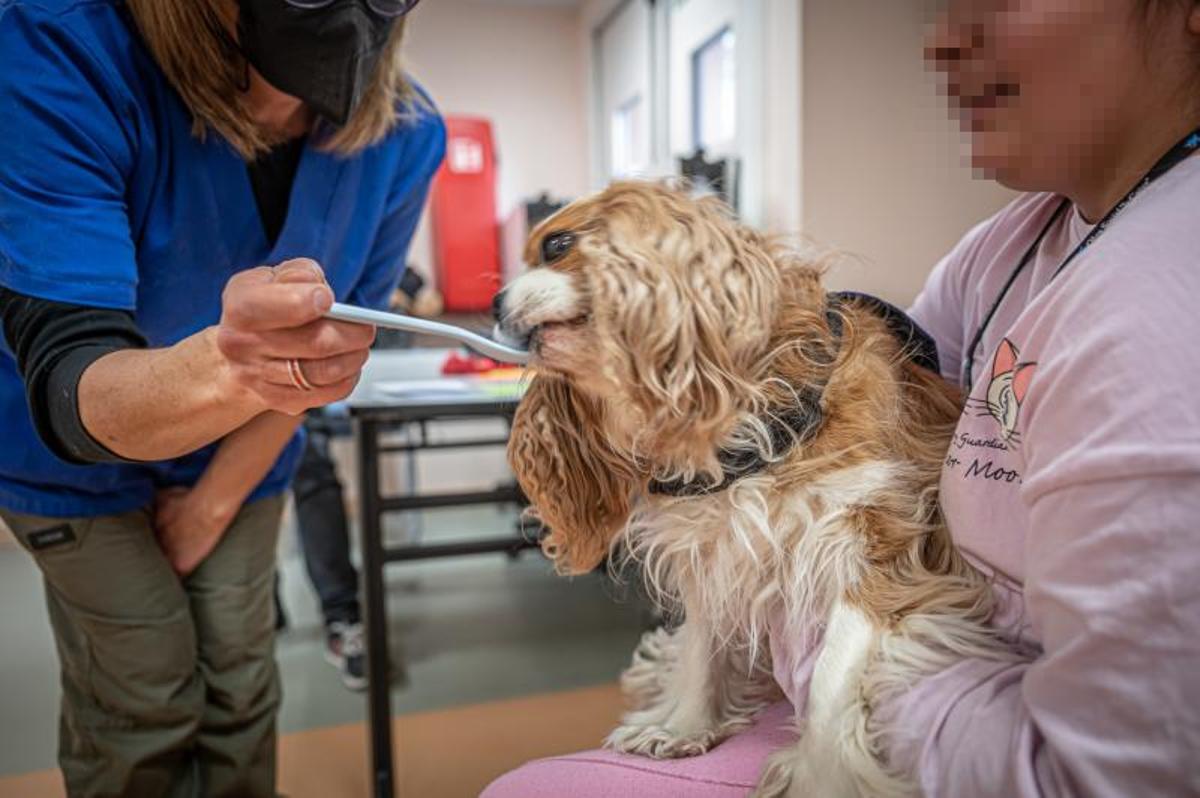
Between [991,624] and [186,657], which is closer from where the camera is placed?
[991,624]

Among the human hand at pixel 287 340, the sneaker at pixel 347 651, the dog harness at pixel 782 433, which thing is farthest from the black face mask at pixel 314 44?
the sneaker at pixel 347 651

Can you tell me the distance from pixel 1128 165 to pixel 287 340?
606mm

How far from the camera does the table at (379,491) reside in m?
1.34

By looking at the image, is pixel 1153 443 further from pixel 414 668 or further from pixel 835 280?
pixel 414 668

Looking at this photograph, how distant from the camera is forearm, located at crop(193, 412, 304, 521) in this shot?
3.16 ft

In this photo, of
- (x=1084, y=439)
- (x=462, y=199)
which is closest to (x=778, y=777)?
(x=1084, y=439)

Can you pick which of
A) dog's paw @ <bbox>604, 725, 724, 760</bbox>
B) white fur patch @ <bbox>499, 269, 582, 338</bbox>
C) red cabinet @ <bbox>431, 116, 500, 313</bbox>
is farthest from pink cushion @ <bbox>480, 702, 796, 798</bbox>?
red cabinet @ <bbox>431, 116, 500, 313</bbox>

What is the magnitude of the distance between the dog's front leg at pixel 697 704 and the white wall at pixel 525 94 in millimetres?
1863

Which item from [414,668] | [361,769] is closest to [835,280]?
[361,769]

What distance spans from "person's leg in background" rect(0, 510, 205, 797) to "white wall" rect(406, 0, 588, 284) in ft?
5.61

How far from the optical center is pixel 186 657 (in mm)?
999

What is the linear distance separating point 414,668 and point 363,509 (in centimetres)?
62

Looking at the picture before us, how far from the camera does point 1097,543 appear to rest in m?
0.42

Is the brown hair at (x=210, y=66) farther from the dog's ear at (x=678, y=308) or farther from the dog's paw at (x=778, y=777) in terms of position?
the dog's paw at (x=778, y=777)
